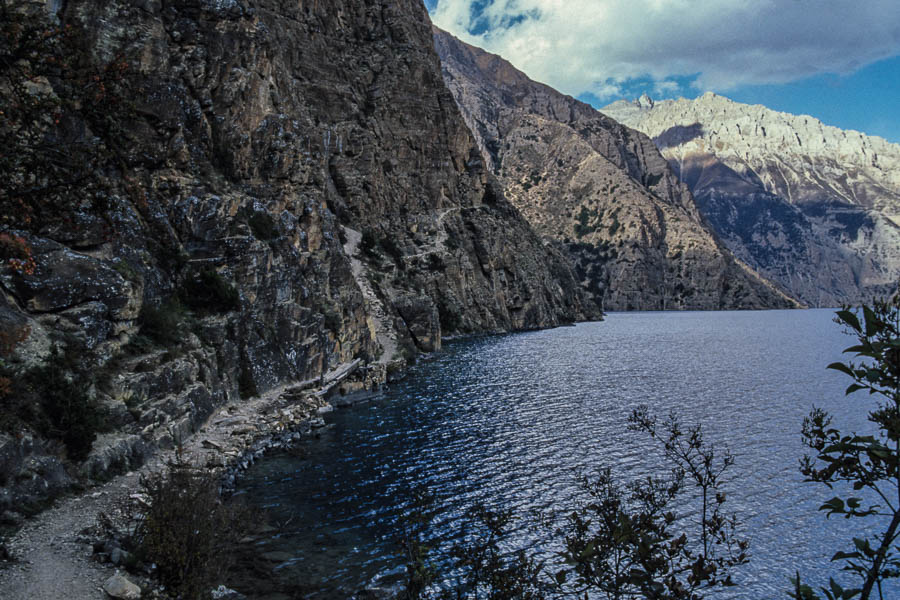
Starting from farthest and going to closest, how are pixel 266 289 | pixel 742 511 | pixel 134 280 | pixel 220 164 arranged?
1. pixel 220 164
2. pixel 266 289
3. pixel 134 280
4. pixel 742 511

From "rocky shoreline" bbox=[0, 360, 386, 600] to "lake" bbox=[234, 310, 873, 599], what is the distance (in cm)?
145

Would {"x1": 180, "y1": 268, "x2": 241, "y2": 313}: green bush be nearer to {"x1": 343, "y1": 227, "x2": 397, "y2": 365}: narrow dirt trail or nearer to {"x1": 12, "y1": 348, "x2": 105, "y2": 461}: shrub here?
{"x1": 12, "y1": 348, "x2": 105, "y2": 461}: shrub

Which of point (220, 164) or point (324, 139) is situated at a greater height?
point (324, 139)

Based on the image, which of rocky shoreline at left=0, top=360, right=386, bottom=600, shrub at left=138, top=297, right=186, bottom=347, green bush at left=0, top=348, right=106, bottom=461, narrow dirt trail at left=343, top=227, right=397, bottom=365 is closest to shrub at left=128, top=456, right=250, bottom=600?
rocky shoreline at left=0, top=360, right=386, bottom=600

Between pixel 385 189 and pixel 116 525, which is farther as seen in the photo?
pixel 385 189

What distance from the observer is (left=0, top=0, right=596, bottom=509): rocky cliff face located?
1864 centimetres

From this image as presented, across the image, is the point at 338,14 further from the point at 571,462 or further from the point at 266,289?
the point at 571,462

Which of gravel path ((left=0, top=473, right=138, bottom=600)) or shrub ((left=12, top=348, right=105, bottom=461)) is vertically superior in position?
shrub ((left=12, top=348, right=105, bottom=461))

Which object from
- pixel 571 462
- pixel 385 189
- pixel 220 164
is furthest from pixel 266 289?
pixel 385 189

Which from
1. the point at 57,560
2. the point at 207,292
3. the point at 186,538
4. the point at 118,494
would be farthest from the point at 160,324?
the point at 186,538

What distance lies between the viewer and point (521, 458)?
2655 cm

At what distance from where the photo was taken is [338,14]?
3479 inches

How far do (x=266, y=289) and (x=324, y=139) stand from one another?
37532mm

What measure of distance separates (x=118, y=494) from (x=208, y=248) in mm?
17894
